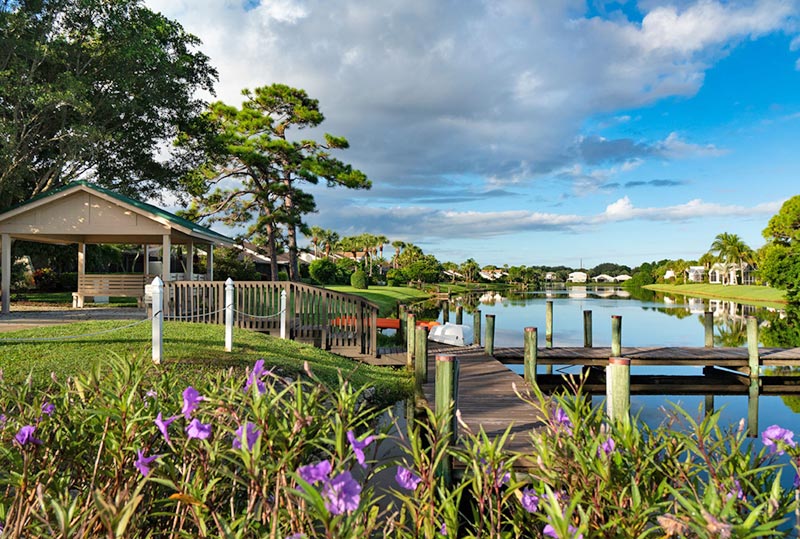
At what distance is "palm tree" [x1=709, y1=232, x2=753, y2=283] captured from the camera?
6869 cm

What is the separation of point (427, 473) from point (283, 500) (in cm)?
61

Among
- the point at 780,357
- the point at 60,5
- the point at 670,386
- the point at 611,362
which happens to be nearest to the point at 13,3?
the point at 60,5

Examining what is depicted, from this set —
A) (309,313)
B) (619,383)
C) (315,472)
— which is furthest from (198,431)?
(309,313)

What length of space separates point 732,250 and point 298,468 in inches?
3178

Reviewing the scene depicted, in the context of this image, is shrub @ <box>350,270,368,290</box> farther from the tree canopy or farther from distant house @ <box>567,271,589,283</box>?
distant house @ <box>567,271,589,283</box>

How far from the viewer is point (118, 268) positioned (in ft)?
129

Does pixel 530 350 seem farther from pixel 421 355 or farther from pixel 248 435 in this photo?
pixel 248 435

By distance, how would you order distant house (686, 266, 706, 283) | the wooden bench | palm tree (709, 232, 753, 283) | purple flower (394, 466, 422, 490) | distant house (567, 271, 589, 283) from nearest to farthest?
purple flower (394, 466, 422, 490) < the wooden bench < palm tree (709, 232, 753, 283) < distant house (686, 266, 706, 283) < distant house (567, 271, 589, 283)

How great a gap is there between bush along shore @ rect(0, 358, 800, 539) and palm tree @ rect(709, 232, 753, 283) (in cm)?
7885

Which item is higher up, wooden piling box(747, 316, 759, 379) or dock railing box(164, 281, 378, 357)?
dock railing box(164, 281, 378, 357)

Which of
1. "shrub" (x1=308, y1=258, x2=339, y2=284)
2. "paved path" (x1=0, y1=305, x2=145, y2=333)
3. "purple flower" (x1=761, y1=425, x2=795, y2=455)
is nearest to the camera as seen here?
"purple flower" (x1=761, y1=425, x2=795, y2=455)

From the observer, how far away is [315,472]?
155cm

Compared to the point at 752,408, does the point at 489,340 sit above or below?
above

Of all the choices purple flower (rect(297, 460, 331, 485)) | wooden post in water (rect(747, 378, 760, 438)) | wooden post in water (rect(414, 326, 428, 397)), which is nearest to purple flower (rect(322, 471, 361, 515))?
purple flower (rect(297, 460, 331, 485))
